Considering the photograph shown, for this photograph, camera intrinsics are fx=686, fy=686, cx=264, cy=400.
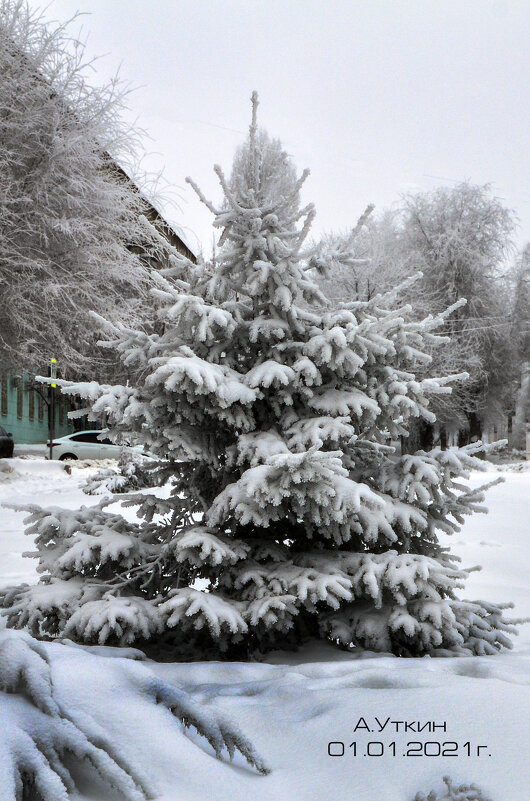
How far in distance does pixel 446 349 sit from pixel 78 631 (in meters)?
20.5

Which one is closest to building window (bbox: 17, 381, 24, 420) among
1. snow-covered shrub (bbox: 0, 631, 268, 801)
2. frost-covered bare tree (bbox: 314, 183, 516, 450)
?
frost-covered bare tree (bbox: 314, 183, 516, 450)

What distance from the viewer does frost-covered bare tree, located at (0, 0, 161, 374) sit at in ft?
34.1

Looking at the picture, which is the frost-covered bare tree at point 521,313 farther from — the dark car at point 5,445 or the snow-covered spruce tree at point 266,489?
the snow-covered spruce tree at point 266,489

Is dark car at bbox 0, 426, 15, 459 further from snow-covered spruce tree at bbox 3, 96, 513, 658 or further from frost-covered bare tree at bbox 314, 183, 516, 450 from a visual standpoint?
snow-covered spruce tree at bbox 3, 96, 513, 658

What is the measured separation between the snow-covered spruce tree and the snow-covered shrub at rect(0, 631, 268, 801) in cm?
105

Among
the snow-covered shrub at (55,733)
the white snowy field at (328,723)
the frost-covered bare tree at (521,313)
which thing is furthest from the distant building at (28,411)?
the snow-covered shrub at (55,733)

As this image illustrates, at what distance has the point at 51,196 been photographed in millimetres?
10633

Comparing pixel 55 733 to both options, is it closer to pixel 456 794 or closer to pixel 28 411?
pixel 456 794

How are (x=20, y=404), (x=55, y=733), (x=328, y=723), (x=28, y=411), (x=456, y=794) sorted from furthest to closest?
(x=28, y=411), (x=20, y=404), (x=328, y=723), (x=456, y=794), (x=55, y=733)

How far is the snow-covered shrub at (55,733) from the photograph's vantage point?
1.54 m

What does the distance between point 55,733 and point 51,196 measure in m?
10.2

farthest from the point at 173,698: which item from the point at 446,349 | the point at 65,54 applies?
the point at 446,349

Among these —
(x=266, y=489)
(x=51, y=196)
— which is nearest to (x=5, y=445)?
(x=51, y=196)

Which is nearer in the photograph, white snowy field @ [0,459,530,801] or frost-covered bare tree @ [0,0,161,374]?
white snowy field @ [0,459,530,801]
